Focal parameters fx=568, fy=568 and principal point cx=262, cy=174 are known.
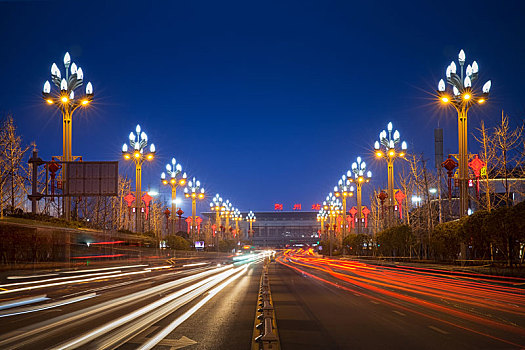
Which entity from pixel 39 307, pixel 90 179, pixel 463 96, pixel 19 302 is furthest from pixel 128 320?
pixel 90 179

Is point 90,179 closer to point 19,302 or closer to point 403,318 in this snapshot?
point 19,302

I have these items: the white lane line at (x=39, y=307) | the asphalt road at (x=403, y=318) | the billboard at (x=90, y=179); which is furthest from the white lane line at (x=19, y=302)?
the billboard at (x=90, y=179)

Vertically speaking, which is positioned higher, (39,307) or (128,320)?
(128,320)

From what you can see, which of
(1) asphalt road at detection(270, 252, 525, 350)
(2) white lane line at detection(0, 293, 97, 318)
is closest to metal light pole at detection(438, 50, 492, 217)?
(1) asphalt road at detection(270, 252, 525, 350)

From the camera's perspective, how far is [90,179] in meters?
39.9

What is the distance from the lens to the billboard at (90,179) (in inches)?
1561

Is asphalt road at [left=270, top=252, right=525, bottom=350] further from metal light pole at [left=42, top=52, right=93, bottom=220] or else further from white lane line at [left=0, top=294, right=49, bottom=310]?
metal light pole at [left=42, top=52, right=93, bottom=220]

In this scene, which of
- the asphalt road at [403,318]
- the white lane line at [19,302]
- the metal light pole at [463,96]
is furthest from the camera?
the metal light pole at [463,96]

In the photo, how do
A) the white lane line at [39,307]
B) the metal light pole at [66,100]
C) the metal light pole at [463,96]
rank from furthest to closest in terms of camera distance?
the metal light pole at [66,100], the metal light pole at [463,96], the white lane line at [39,307]

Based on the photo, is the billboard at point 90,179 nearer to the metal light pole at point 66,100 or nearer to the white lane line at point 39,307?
the metal light pole at point 66,100

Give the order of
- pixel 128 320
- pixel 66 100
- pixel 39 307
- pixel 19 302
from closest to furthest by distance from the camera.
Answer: pixel 128 320 < pixel 39 307 < pixel 19 302 < pixel 66 100

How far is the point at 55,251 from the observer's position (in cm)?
3534

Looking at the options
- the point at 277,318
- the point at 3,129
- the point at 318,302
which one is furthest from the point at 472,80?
the point at 3,129

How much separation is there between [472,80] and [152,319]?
87.6 ft
